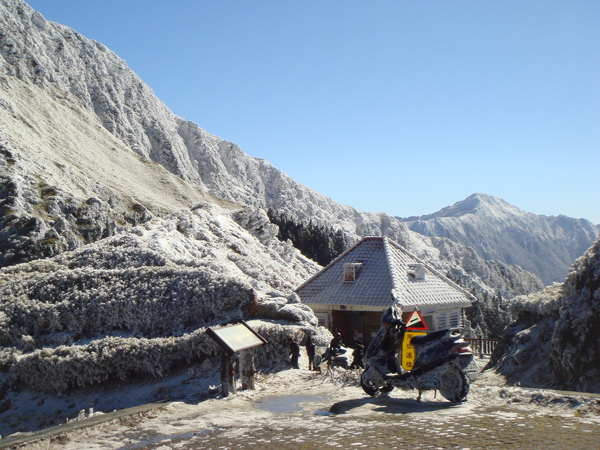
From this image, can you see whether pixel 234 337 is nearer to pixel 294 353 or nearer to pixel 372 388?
pixel 372 388

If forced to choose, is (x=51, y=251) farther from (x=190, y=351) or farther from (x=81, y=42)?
(x=81, y=42)

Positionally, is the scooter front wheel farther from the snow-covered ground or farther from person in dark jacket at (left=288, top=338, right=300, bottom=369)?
person in dark jacket at (left=288, top=338, right=300, bottom=369)

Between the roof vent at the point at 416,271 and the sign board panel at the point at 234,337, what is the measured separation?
13.0 m

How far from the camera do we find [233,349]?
9.45 m

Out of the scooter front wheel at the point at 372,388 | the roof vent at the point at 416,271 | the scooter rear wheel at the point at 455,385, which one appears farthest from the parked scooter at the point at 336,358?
the roof vent at the point at 416,271

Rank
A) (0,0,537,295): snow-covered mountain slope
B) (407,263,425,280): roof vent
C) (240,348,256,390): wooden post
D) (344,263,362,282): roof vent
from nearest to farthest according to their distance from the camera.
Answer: (240,348,256,390): wooden post, (344,263,362,282): roof vent, (407,263,425,280): roof vent, (0,0,537,295): snow-covered mountain slope

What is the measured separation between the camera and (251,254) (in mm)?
22844

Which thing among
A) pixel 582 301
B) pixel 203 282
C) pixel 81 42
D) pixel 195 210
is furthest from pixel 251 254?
pixel 81 42

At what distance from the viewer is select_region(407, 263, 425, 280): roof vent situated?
22.3 meters

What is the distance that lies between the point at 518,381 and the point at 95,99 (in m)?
85.6

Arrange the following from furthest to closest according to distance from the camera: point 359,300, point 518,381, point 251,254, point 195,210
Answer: point 195,210 → point 251,254 → point 359,300 → point 518,381

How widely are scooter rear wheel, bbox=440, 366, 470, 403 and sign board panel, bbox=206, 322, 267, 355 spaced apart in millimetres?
3703

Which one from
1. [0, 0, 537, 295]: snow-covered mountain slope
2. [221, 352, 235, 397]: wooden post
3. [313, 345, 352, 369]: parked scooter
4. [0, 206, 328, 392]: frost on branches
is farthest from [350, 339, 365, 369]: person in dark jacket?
[0, 0, 537, 295]: snow-covered mountain slope

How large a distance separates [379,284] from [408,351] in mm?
12233
